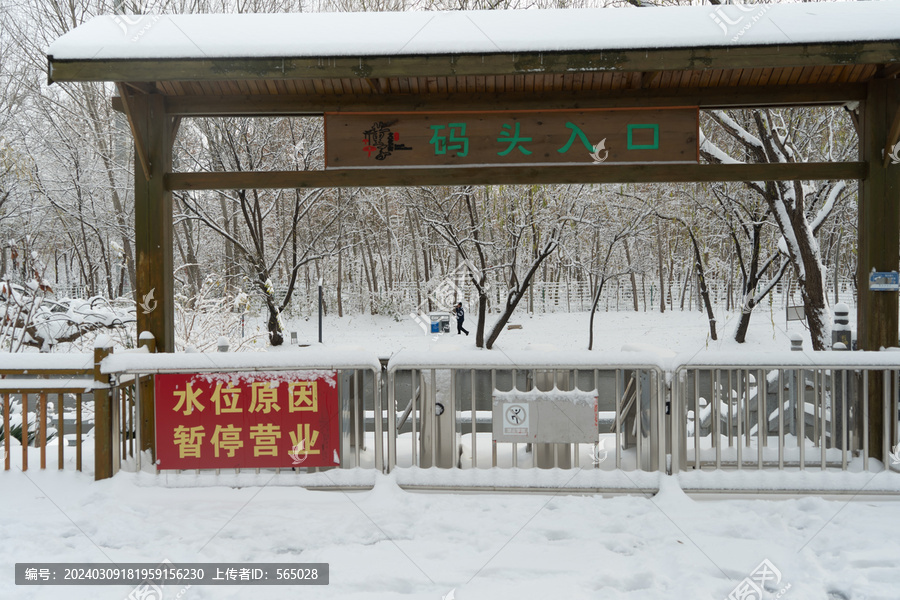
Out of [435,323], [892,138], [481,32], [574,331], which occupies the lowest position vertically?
[574,331]

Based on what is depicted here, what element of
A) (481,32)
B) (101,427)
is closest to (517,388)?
(481,32)

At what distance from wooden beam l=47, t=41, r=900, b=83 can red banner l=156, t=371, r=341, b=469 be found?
2.57 metres

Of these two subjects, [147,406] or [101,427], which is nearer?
[101,427]

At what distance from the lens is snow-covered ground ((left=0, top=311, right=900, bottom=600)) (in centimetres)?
337

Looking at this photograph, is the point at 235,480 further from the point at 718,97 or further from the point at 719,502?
the point at 718,97

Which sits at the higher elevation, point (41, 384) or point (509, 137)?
point (509, 137)

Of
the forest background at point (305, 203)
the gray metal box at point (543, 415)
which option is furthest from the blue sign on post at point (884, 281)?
the forest background at point (305, 203)

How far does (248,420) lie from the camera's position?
4.86m

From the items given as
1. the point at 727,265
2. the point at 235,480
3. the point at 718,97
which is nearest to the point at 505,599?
the point at 235,480

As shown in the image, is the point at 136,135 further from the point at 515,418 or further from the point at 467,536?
the point at 467,536

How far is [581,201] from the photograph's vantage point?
16141mm

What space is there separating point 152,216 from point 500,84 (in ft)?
11.8

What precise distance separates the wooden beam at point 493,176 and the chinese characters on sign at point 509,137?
78 millimetres

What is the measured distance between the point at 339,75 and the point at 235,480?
→ 3.58 metres
